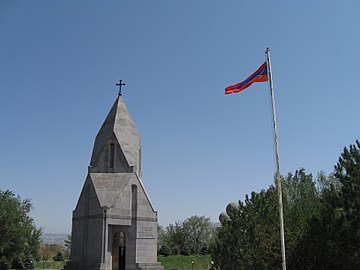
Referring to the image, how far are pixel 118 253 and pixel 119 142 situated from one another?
7.07 m

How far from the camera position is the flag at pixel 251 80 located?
15.1 meters

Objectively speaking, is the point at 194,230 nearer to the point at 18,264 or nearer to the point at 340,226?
the point at 18,264

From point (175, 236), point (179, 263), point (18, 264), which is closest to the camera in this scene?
point (18, 264)

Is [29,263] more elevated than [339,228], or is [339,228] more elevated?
[339,228]

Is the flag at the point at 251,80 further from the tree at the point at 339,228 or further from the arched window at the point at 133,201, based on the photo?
the arched window at the point at 133,201

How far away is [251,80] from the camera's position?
15367 millimetres

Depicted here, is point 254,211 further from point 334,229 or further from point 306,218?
point 334,229

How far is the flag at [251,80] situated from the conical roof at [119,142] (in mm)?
12203

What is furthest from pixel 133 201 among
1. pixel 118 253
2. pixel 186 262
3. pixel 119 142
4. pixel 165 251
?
pixel 165 251

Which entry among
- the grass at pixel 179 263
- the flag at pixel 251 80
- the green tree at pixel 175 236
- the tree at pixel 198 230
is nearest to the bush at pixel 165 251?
the grass at pixel 179 263

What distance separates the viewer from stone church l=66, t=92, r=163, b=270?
78.8 ft

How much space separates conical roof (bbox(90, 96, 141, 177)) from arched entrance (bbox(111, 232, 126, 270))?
433cm

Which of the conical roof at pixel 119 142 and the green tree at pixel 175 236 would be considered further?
the green tree at pixel 175 236

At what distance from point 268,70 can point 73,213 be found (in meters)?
17.4
